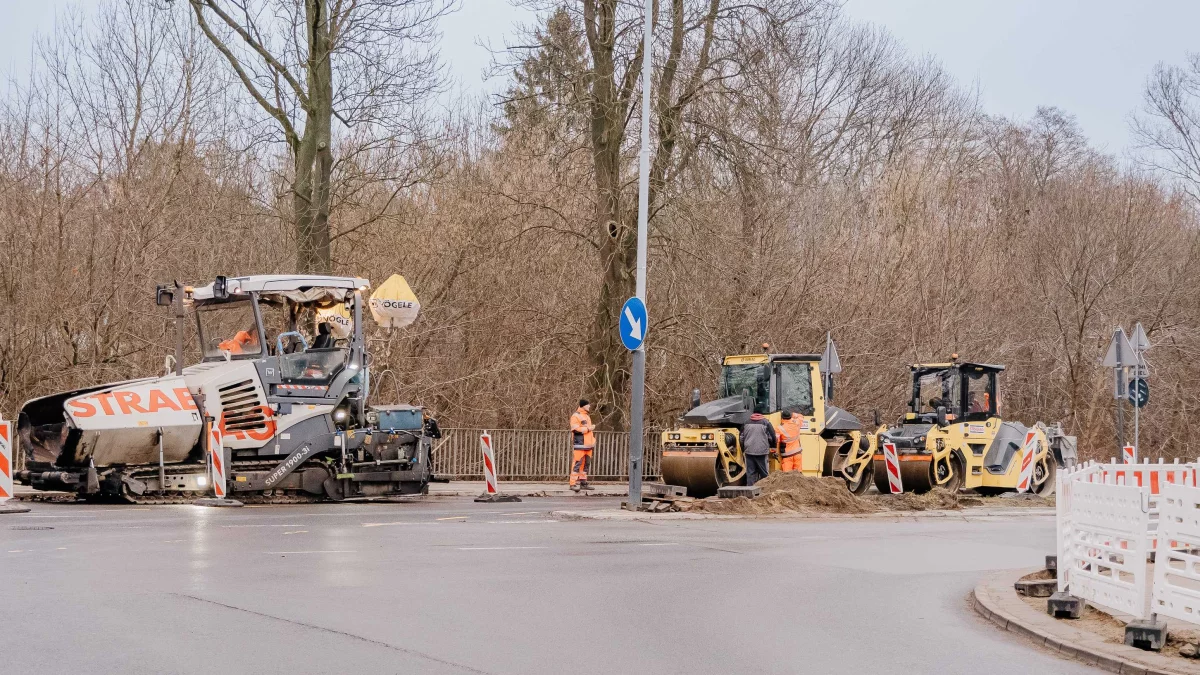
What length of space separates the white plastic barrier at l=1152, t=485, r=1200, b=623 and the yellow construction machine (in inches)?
621

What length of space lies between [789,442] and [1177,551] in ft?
47.7

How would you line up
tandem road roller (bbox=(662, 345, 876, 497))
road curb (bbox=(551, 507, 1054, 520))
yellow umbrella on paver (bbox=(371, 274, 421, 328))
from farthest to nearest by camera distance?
yellow umbrella on paver (bbox=(371, 274, 421, 328)) → tandem road roller (bbox=(662, 345, 876, 497)) → road curb (bbox=(551, 507, 1054, 520))

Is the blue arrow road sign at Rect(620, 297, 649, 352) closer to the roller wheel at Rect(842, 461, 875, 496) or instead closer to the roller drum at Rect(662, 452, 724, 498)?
the roller drum at Rect(662, 452, 724, 498)

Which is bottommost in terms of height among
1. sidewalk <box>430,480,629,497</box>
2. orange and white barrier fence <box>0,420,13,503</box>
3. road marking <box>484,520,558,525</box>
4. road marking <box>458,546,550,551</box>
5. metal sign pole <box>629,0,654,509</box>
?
sidewalk <box>430,480,629,497</box>

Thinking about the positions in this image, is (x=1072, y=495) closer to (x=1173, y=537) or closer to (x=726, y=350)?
(x=1173, y=537)

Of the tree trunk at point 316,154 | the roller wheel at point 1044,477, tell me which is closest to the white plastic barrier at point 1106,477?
the roller wheel at point 1044,477

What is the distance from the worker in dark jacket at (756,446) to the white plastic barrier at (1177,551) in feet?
40.9

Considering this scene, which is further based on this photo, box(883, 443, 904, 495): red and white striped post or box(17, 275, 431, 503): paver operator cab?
box(883, 443, 904, 495): red and white striped post

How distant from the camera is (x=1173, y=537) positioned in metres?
9.79

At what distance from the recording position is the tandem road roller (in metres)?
23.6

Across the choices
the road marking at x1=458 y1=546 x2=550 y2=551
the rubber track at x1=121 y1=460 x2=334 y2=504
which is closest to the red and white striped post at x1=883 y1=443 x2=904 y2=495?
the rubber track at x1=121 y1=460 x2=334 y2=504

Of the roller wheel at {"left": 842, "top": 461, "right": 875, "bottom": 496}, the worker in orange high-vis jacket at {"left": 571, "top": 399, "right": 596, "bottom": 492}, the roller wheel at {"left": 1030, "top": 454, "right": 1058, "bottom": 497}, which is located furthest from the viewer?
the worker in orange high-vis jacket at {"left": 571, "top": 399, "right": 596, "bottom": 492}

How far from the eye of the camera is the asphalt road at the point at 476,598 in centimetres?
844

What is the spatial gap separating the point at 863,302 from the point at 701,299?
6016 millimetres
